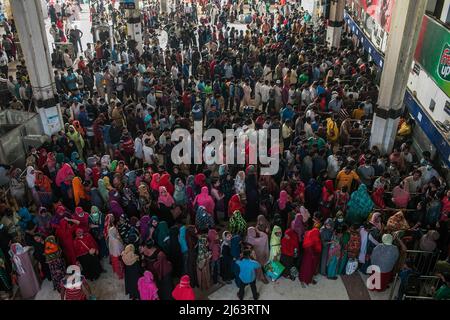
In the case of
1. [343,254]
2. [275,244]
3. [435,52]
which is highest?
[435,52]

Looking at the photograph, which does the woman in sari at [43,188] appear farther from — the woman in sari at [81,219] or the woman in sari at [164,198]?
the woman in sari at [164,198]

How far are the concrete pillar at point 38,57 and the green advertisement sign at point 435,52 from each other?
8.54 m

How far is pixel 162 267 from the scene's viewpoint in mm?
6281

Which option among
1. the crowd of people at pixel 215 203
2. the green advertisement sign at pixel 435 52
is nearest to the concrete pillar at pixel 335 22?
the crowd of people at pixel 215 203

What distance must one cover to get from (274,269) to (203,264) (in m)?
1.13

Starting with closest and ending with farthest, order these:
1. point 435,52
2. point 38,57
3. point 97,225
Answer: point 97,225
point 435,52
point 38,57

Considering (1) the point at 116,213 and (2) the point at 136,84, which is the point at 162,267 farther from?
(2) the point at 136,84

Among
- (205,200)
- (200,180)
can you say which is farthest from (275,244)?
(200,180)

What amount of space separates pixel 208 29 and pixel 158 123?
9375 mm

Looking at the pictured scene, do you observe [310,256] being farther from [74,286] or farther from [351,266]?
[74,286]

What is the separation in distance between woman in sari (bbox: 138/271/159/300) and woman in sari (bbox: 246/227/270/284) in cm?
159

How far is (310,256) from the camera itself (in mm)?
6844

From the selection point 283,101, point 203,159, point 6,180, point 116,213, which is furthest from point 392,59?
point 6,180

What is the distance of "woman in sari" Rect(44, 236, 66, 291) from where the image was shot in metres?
6.52
